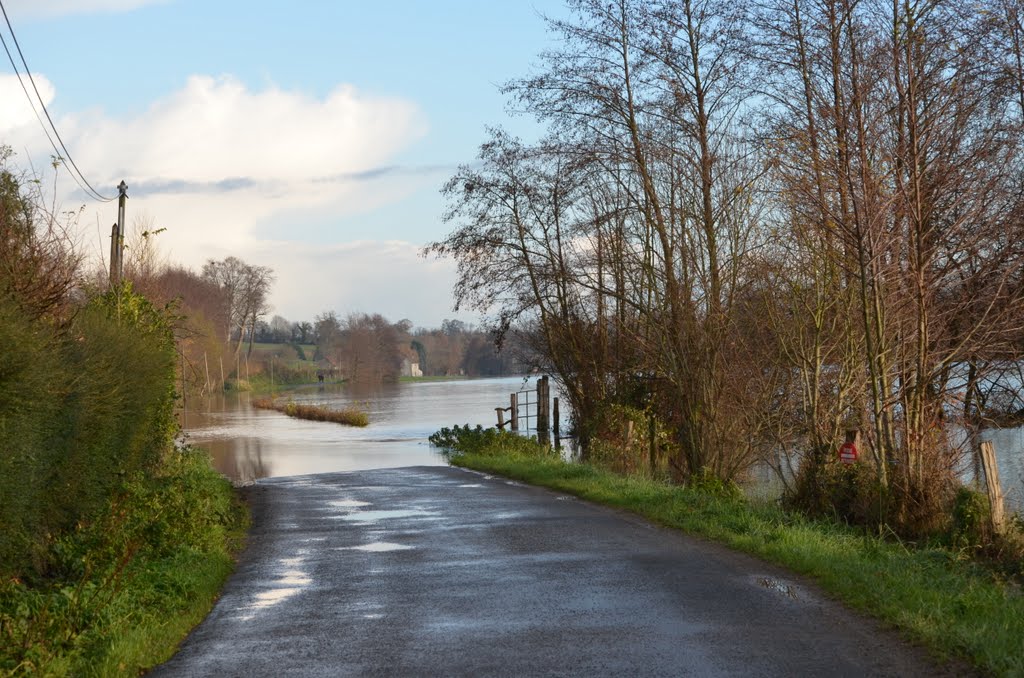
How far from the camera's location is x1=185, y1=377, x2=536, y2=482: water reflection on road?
30344 mm

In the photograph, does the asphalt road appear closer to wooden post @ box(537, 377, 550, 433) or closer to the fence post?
the fence post

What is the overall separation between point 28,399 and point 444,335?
17163 centimetres

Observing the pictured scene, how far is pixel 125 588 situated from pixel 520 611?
11.3ft

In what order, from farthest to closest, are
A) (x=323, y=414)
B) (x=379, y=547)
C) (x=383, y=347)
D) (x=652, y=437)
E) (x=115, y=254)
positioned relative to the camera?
(x=383, y=347)
(x=323, y=414)
(x=652, y=437)
(x=115, y=254)
(x=379, y=547)

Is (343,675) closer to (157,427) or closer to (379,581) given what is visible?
(379,581)

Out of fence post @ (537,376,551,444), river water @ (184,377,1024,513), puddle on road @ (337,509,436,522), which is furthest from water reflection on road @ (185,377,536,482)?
puddle on road @ (337,509,436,522)

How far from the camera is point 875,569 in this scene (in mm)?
9578

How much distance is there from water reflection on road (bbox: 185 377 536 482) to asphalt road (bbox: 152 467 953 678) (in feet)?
43.5

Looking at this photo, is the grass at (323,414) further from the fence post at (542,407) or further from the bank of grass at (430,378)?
the bank of grass at (430,378)

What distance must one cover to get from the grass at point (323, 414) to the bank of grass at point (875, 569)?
39123 mm

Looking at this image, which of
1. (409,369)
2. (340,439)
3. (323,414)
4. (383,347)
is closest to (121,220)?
(340,439)

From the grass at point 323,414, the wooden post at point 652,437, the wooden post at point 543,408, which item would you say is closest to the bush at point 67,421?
the wooden post at point 652,437

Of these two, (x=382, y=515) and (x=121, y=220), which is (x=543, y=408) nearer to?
(x=121, y=220)

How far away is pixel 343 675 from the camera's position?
6836mm
